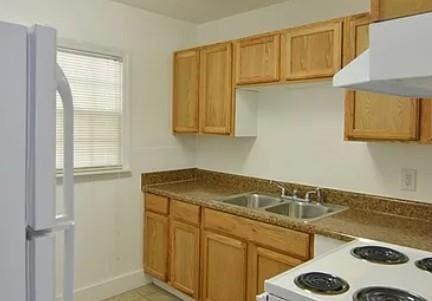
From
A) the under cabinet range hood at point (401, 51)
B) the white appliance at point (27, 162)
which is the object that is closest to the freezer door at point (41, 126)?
the white appliance at point (27, 162)

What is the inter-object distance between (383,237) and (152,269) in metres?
2.04

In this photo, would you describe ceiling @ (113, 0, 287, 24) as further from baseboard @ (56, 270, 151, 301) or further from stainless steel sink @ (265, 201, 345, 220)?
baseboard @ (56, 270, 151, 301)

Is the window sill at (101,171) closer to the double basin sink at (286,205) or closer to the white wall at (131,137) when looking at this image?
the white wall at (131,137)

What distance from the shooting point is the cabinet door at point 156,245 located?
3127mm

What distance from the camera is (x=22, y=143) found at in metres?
0.96

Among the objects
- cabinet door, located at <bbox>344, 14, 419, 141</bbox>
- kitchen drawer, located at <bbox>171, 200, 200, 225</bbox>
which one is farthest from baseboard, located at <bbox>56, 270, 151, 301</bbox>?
cabinet door, located at <bbox>344, 14, 419, 141</bbox>

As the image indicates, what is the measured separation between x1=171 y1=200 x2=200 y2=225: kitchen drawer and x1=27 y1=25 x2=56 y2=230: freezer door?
71.9 inches

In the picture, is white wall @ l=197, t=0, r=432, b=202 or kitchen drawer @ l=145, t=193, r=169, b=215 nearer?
white wall @ l=197, t=0, r=432, b=202

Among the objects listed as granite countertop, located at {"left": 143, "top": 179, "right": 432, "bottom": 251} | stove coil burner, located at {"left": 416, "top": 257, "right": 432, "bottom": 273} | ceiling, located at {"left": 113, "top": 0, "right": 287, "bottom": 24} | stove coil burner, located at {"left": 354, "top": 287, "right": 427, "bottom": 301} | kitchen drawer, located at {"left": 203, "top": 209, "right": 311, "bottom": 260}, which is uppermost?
ceiling, located at {"left": 113, "top": 0, "right": 287, "bottom": 24}

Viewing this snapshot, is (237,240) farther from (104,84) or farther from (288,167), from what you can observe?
(104,84)

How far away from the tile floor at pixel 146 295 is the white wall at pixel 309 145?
1209 mm

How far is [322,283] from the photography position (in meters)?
1.31

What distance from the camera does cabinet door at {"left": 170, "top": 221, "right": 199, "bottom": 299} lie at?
2.84m

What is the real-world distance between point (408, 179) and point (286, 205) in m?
0.84
